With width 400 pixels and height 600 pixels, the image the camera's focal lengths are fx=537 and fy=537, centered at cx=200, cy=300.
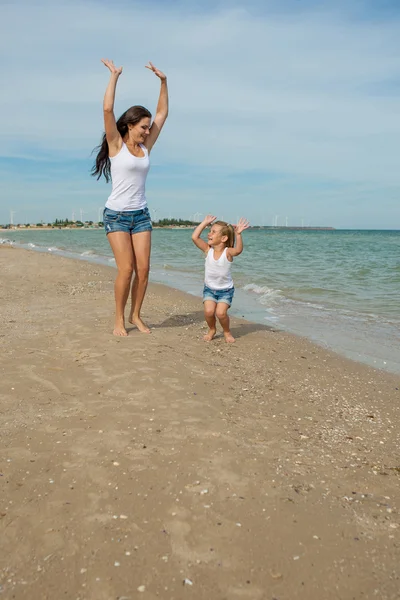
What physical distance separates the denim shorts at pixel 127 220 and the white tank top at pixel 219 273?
94 cm

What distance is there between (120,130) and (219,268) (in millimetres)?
1835

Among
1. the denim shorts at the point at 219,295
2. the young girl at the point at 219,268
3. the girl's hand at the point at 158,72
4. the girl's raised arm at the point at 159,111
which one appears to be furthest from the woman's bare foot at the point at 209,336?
the girl's hand at the point at 158,72

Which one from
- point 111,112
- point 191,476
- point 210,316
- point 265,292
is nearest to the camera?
point 191,476

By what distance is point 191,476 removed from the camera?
2.72m

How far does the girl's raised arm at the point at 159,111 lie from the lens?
5633 mm

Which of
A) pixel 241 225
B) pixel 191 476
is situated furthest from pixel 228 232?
pixel 191 476

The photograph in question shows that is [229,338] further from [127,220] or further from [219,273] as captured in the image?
[127,220]

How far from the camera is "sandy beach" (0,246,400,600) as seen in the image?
6.68 feet

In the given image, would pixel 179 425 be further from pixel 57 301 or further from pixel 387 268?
pixel 387 268

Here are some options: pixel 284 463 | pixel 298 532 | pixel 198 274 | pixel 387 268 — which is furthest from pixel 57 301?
pixel 387 268

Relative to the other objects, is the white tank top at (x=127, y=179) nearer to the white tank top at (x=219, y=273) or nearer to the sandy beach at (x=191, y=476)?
the white tank top at (x=219, y=273)

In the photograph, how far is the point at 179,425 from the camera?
3.34 metres

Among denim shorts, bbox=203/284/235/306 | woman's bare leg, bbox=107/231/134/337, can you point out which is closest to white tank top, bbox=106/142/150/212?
woman's bare leg, bbox=107/231/134/337

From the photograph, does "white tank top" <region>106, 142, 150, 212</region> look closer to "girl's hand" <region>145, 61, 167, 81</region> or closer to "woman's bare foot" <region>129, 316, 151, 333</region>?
"girl's hand" <region>145, 61, 167, 81</region>
